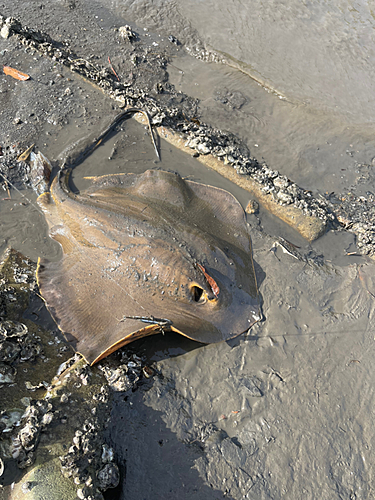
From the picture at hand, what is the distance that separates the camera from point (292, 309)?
5.64 metres

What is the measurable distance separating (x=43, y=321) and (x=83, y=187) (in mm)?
3158

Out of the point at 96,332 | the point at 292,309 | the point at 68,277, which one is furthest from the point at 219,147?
the point at 96,332

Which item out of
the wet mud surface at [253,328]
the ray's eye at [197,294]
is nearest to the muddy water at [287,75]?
the wet mud surface at [253,328]

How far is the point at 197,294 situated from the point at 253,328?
1407mm

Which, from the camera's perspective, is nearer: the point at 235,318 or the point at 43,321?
the point at 235,318

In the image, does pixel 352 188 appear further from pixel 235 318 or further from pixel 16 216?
pixel 16 216

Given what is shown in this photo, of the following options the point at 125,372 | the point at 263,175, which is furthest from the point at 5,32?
the point at 125,372

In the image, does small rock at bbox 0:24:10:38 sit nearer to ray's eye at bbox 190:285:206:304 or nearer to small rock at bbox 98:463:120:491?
ray's eye at bbox 190:285:206:304

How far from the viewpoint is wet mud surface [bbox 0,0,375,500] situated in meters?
4.41

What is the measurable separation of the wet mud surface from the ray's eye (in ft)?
3.41

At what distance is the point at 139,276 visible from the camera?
480cm

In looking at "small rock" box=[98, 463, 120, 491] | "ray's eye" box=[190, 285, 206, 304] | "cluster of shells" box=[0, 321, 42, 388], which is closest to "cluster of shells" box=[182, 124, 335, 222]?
"ray's eye" box=[190, 285, 206, 304]

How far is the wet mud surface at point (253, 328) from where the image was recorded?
4414mm

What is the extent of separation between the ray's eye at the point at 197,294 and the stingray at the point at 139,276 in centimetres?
2
